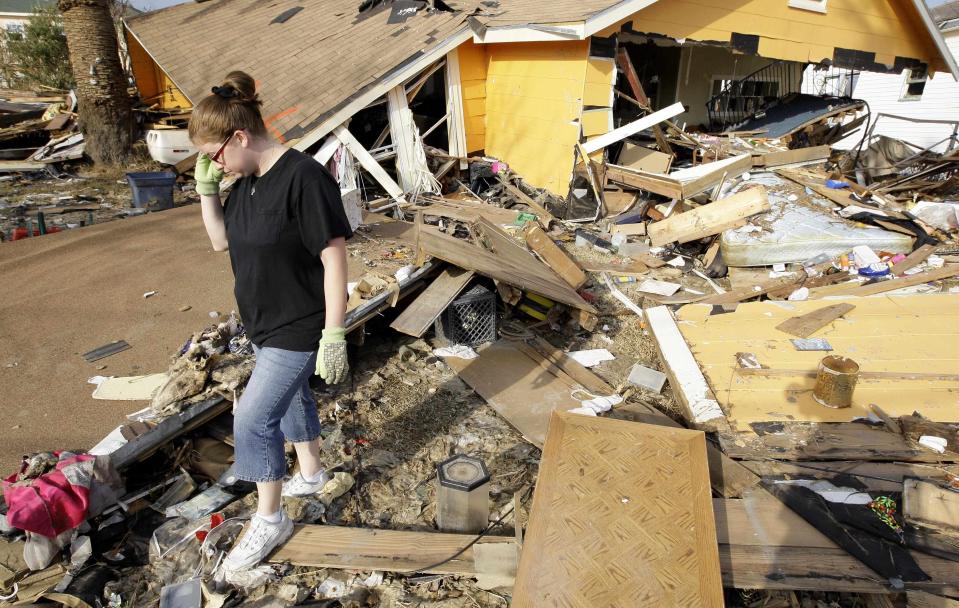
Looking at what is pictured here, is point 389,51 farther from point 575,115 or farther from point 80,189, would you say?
point 80,189

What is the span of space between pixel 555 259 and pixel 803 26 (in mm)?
7715

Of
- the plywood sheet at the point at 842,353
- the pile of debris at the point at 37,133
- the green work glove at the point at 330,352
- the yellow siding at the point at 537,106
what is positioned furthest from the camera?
the pile of debris at the point at 37,133

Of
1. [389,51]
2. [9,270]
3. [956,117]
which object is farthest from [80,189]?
[956,117]

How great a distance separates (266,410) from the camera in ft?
7.53

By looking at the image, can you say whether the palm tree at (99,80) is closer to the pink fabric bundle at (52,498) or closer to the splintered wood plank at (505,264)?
the splintered wood plank at (505,264)

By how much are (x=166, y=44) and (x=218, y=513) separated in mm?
12420

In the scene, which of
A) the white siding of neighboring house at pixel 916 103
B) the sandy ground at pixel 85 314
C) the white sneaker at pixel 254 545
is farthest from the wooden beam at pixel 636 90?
the white siding of neighboring house at pixel 916 103

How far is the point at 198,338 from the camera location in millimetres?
3650

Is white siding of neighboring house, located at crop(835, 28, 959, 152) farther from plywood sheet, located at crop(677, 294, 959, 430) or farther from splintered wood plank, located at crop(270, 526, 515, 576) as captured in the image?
splintered wood plank, located at crop(270, 526, 515, 576)

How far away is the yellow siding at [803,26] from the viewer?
8445 mm

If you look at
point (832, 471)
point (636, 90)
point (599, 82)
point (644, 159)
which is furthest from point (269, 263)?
point (636, 90)

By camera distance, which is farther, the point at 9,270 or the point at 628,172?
the point at 628,172

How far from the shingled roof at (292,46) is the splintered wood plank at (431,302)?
176 inches

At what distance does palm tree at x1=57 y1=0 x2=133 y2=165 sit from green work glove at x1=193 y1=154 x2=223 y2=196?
32.6 feet
